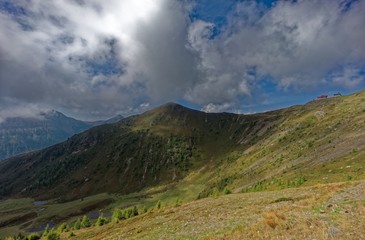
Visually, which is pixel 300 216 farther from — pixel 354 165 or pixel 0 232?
pixel 0 232

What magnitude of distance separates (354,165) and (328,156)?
2033 centimetres

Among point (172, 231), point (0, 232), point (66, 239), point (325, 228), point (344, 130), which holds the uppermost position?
point (344, 130)

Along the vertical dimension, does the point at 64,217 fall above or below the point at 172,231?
below

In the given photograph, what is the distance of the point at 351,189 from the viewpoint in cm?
3372

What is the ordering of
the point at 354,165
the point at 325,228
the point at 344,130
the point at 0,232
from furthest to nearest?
the point at 0,232, the point at 344,130, the point at 354,165, the point at 325,228

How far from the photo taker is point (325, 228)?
19.9 m

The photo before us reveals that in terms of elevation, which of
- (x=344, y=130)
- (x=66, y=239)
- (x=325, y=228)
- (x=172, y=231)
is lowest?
(x=66, y=239)

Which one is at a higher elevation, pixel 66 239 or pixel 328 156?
pixel 328 156

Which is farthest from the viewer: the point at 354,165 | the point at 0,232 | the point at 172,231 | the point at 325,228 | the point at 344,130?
the point at 0,232

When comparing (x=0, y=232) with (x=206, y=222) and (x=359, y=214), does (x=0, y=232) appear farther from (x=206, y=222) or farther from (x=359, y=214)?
(x=359, y=214)

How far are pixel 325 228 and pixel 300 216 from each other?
4.46 m

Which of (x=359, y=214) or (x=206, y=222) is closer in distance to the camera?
(x=359, y=214)

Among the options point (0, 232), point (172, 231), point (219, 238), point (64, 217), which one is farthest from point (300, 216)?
point (0, 232)

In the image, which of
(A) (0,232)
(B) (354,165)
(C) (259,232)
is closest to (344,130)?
(B) (354,165)
